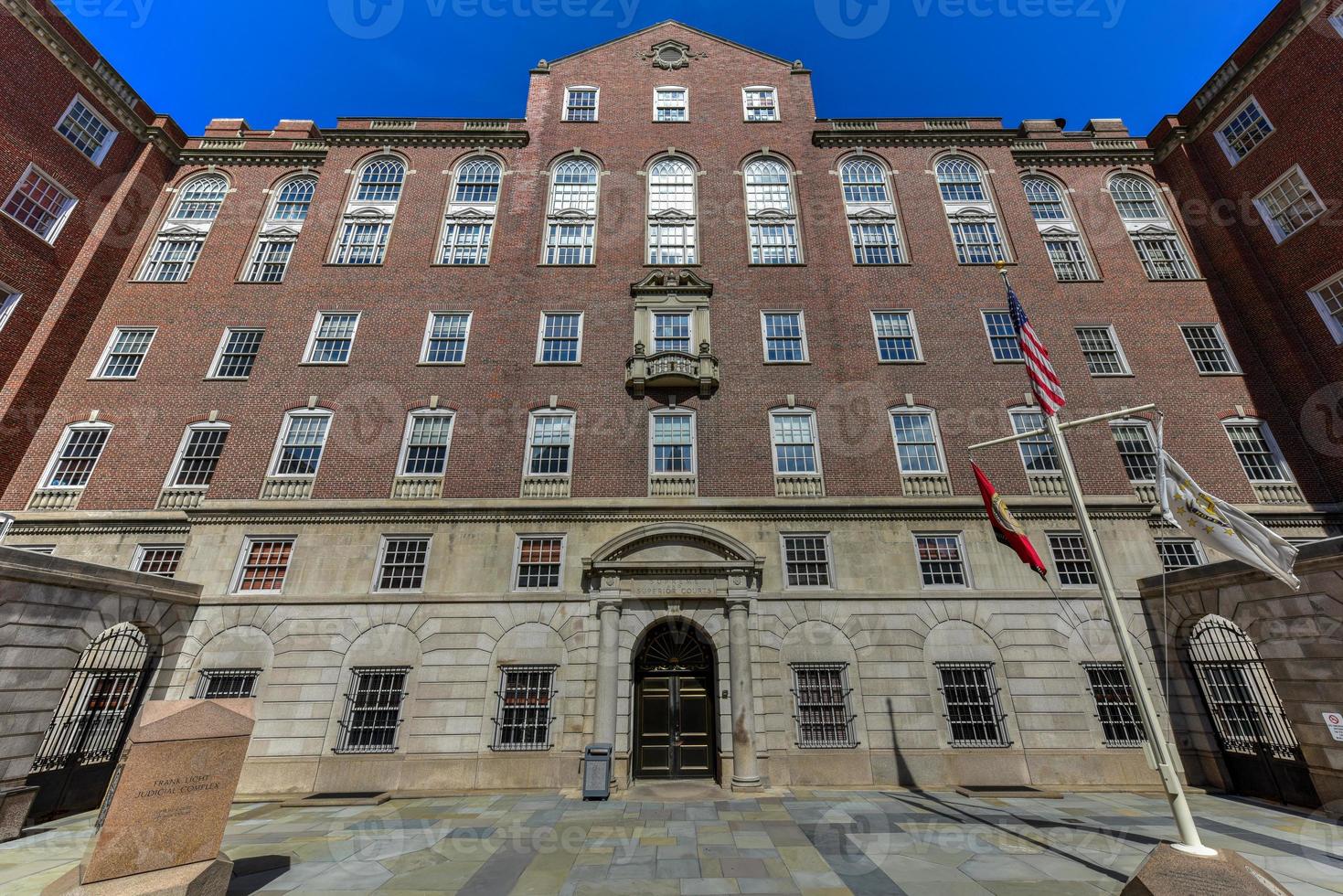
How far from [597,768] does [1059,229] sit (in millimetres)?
28609

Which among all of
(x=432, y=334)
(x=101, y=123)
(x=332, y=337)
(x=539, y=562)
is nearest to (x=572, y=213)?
(x=432, y=334)

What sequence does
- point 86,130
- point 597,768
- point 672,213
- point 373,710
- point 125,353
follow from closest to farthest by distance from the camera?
point 597,768 → point 373,710 → point 125,353 → point 86,130 → point 672,213

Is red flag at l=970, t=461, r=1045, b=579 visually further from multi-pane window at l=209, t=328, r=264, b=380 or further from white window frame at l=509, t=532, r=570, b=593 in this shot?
multi-pane window at l=209, t=328, r=264, b=380

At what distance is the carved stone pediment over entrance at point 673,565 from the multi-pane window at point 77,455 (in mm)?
19350

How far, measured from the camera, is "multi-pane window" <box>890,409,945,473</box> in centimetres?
1925

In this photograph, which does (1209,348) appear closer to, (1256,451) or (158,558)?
(1256,451)

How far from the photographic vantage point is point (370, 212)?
24.5m

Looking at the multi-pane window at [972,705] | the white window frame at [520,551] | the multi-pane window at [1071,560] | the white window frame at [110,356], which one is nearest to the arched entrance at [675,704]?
the white window frame at [520,551]

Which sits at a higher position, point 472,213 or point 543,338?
point 472,213

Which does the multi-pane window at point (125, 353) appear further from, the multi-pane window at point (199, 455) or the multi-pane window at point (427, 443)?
the multi-pane window at point (427, 443)

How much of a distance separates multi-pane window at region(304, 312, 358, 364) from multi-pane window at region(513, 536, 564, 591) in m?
10.8

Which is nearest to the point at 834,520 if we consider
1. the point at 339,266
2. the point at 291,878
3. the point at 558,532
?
the point at 558,532

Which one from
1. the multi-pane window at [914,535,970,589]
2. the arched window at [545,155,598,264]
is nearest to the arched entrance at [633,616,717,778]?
the multi-pane window at [914,535,970,589]

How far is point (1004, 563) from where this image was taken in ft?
57.5
